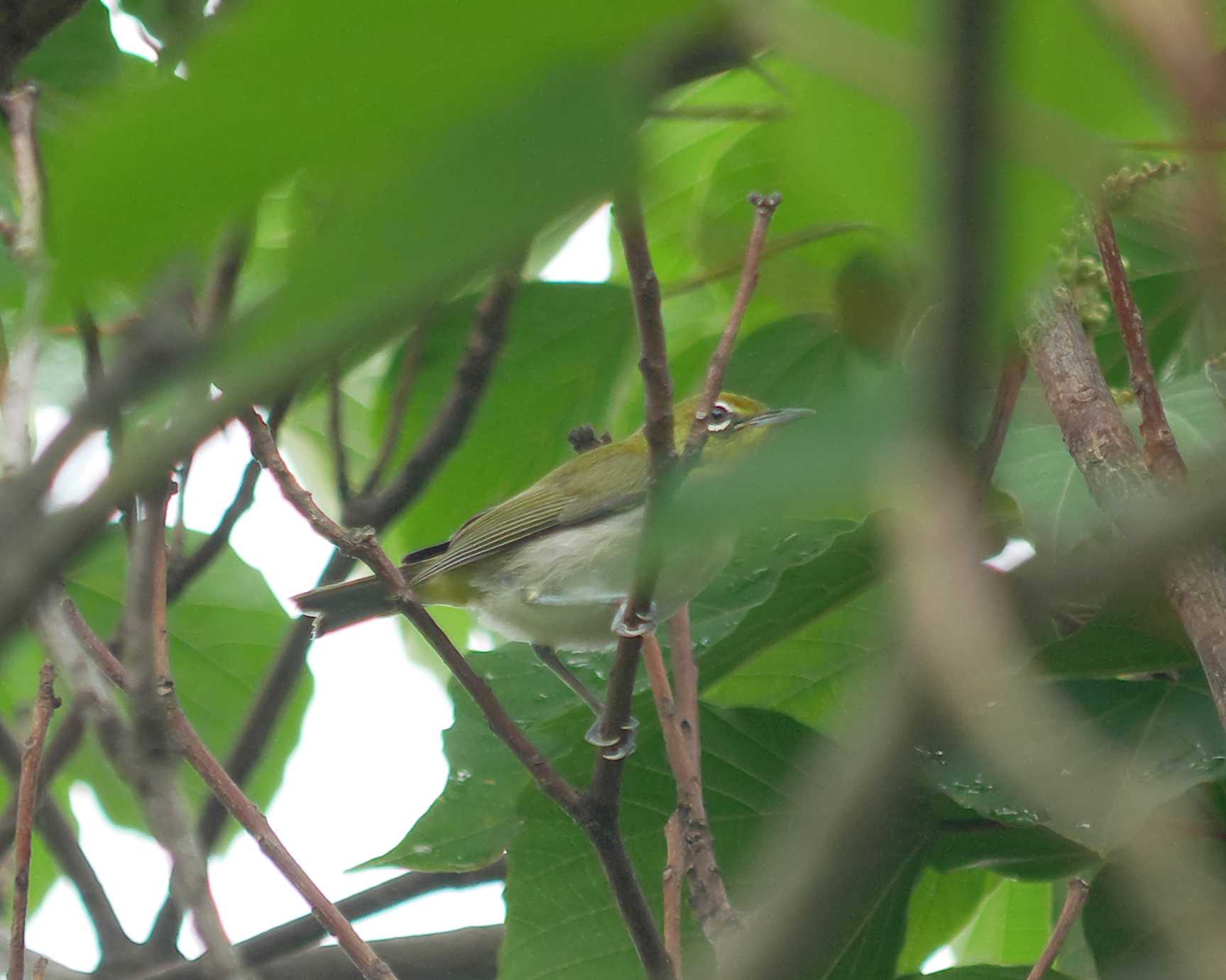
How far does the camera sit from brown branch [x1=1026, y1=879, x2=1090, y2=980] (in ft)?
6.56

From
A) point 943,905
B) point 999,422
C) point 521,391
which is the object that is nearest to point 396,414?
point 521,391

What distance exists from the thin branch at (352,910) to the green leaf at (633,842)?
0.41m

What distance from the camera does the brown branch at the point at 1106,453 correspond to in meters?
1.63

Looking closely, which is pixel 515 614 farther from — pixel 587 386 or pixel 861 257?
pixel 861 257

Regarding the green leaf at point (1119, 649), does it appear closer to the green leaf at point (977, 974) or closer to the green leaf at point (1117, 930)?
the green leaf at point (1117, 930)

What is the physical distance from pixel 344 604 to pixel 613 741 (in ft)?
4.68

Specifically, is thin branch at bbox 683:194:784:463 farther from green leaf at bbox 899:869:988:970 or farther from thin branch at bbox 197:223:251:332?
green leaf at bbox 899:869:988:970

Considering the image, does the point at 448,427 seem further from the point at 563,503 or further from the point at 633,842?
the point at 563,503

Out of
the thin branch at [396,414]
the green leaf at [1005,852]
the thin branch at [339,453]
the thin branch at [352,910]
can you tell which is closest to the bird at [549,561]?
the thin branch at [339,453]

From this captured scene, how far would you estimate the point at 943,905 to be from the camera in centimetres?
283

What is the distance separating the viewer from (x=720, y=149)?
114 inches

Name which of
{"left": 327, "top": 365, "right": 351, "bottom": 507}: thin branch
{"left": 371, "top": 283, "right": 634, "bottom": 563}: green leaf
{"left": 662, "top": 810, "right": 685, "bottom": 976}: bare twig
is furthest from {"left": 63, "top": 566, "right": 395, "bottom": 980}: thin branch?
{"left": 371, "top": 283, "right": 634, "bottom": 563}: green leaf

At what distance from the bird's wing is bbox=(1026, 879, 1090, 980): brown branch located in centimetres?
196

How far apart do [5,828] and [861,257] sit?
1946mm
